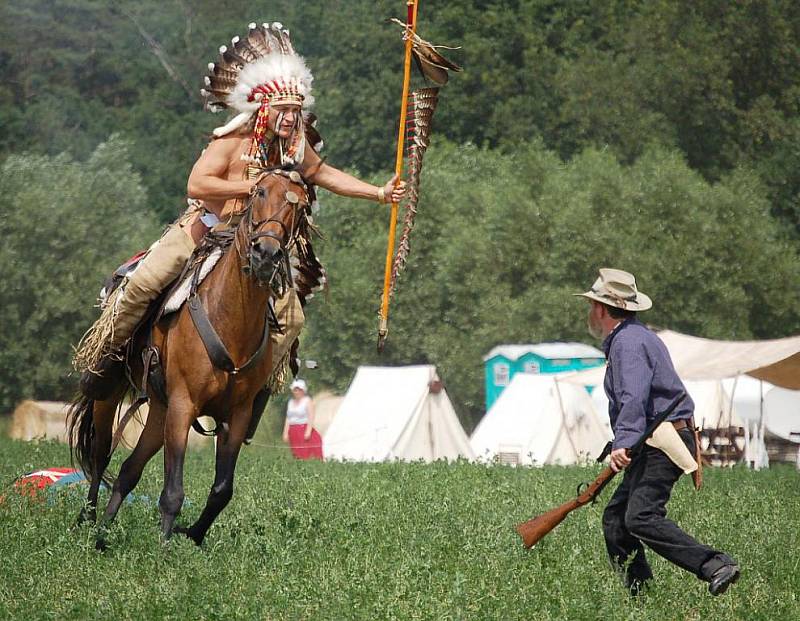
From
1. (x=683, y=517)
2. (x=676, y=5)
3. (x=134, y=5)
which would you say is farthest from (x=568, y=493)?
(x=134, y=5)

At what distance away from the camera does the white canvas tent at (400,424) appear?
26297mm

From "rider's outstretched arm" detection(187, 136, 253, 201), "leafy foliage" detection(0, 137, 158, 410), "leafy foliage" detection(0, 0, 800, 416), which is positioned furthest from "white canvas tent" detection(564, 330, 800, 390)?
"leafy foliage" detection(0, 137, 158, 410)

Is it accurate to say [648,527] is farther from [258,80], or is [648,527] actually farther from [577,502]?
[258,80]

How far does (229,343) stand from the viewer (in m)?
9.89

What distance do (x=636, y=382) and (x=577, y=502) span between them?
87 cm

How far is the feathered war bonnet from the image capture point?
1045 centimetres

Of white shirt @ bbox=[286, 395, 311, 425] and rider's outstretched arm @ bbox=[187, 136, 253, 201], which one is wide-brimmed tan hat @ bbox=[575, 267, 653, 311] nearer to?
rider's outstretched arm @ bbox=[187, 136, 253, 201]

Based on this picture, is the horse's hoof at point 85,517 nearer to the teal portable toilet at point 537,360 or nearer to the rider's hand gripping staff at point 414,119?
the rider's hand gripping staff at point 414,119

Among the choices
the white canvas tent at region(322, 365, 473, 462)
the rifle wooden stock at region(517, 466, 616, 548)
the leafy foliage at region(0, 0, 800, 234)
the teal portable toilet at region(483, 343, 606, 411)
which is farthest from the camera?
the leafy foliage at region(0, 0, 800, 234)

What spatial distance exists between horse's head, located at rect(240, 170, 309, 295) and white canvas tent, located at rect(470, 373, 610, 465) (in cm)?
1679

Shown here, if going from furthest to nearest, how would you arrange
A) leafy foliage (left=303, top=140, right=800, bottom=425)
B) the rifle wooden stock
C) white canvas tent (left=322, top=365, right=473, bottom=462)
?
1. leafy foliage (left=303, top=140, right=800, bottom=425)
2. white canvas tent (left=322, top=365, right=473, bottom=462)
3. the rifle wooden stock

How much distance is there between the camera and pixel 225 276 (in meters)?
9.95

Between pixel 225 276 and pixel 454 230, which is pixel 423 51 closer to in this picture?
pixel 225 276

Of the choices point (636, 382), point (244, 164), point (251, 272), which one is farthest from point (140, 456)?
point (636, 382)
